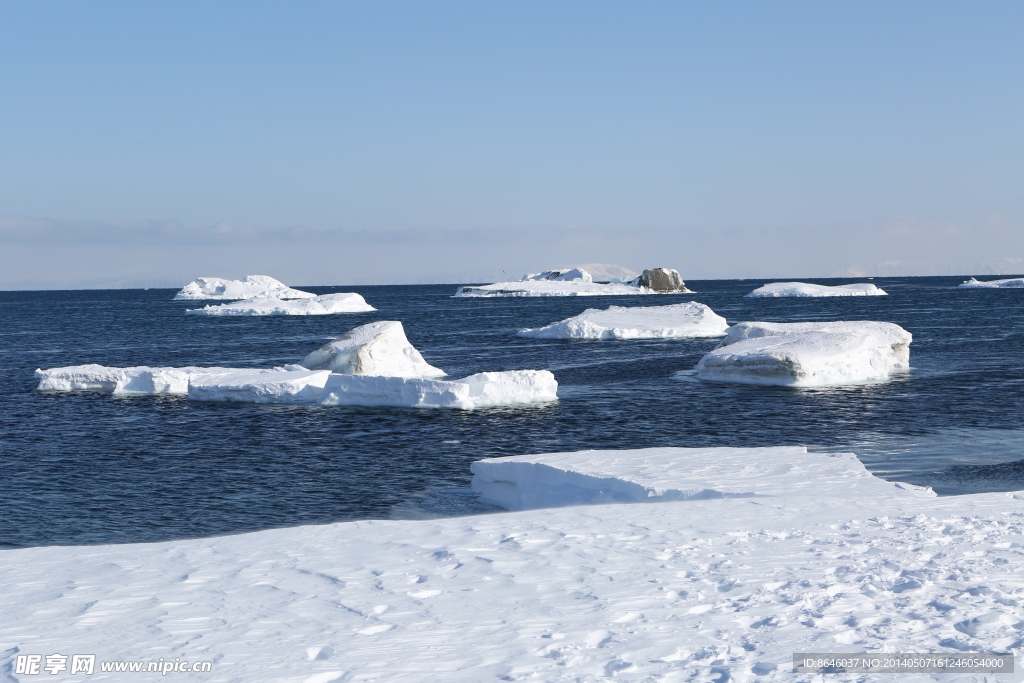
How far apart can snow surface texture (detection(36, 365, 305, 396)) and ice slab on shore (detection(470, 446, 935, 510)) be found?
15.9 m

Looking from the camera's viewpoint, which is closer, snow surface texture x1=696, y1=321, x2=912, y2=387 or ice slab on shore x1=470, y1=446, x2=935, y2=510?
ice slab on shore x1=470, y1=446, x2=935, y2=510

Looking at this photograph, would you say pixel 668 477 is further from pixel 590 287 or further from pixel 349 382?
pixel 590 287

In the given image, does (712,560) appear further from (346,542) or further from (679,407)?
(679,407)

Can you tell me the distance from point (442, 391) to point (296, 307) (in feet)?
199

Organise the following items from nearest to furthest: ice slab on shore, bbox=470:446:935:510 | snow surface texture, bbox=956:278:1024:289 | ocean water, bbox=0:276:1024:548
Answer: ice slab on shore, bbox=470:446:935:510 → ocean water, bbox=0:276:1024:548 → snow surface texture, bbox=956:278:1024:289

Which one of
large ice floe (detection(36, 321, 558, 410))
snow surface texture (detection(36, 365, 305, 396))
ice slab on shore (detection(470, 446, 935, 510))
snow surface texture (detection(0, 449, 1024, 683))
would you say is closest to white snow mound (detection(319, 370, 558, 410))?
large ice floe (detection(36, 321, 558, 410))

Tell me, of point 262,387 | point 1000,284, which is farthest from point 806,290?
point 262,387

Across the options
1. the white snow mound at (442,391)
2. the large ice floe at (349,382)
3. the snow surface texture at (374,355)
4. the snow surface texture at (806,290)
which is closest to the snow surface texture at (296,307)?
the large ice floe at (349,382)

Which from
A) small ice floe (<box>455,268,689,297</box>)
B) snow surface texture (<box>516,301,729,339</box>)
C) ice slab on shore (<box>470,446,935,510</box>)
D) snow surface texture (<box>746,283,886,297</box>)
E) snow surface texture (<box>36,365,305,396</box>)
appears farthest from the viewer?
small ice floe (<box>455,268,689,297</box>)

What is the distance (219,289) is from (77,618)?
120595 mm

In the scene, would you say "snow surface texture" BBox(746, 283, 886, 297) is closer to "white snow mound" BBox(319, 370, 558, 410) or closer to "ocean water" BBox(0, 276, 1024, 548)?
"ocean water" BBox(0, 276, 1024, 548)

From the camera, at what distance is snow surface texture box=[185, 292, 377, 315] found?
8212 cm

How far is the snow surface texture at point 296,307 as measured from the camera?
269 feet

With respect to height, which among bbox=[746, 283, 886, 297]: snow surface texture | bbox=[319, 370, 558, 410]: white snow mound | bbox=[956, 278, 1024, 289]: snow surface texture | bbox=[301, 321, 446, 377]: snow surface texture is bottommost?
bbox=[319, 370, 558, 410]: white snow mound
